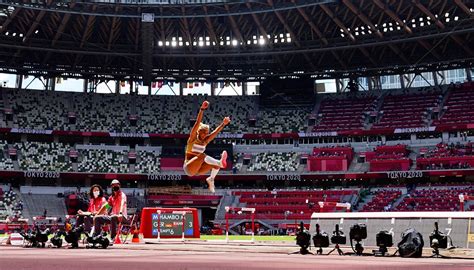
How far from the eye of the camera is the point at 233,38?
59.5 meters

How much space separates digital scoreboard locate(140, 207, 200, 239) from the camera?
94.6 ft

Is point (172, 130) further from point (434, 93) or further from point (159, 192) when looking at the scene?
point (434, 93)

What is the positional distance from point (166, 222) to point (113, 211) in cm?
1179

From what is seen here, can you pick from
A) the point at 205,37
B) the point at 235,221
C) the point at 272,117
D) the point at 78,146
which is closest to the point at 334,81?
the point at 272,117

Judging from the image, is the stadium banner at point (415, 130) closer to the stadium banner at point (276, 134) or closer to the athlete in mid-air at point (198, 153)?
the stadium banner at point (276, 134)

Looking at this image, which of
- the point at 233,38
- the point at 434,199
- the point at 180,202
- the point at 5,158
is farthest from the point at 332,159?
the point at 5,158

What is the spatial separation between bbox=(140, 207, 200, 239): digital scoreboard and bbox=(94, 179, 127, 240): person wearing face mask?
429 inches

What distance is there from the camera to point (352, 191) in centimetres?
6016

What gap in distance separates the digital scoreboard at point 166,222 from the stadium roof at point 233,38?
87.0 feet

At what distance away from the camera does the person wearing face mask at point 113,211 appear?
672 inches

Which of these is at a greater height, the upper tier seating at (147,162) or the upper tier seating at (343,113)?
the upper tier seating at (343,113)

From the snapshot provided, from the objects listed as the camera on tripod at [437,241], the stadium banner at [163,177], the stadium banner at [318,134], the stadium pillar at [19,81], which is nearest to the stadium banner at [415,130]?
the stadium banner at [318,134]

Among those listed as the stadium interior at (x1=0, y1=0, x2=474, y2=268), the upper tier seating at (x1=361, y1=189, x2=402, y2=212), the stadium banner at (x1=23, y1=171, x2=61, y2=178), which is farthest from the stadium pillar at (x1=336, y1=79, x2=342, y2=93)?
the stadium banner at (x1=23, y1=171, x2=61, y2=178)

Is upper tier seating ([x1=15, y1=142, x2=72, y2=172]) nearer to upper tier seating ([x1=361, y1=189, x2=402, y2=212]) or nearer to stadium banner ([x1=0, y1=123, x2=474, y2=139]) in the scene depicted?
stadium banner ([x1=0, y1=123, x2=474, y2=139])
